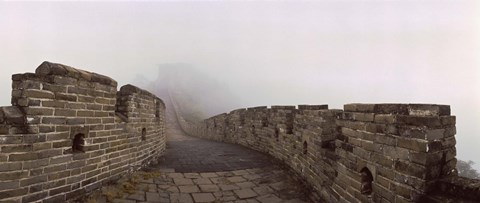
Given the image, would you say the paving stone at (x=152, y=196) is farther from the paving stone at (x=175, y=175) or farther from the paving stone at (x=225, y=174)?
the paving stone at (x=225, y=174)

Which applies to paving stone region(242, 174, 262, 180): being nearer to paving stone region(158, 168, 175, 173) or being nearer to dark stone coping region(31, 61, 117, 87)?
paving stone region(158, 168, 175, 173)

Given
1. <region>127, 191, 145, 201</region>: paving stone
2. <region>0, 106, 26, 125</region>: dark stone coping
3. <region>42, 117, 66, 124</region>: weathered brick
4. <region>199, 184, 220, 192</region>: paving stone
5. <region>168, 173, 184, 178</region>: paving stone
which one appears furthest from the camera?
<region>168, 173, 184, 178</region>: paving stone

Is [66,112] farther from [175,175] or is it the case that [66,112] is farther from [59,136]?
[175,175]

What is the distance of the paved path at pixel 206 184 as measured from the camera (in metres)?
3.98

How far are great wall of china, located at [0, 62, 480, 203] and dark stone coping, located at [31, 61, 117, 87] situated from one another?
11mm

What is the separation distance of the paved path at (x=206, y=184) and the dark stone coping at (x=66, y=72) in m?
1.68

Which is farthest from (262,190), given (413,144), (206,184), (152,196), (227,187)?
(413,144)

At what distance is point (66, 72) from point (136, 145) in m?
2.13

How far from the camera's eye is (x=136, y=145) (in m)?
5.14

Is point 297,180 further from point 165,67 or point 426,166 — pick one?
point 165,67

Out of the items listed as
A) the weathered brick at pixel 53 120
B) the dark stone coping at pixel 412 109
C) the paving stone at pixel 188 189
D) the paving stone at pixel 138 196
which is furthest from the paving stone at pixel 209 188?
the dark stone coping at pixel 412 109

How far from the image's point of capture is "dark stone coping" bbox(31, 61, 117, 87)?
10.6 feet

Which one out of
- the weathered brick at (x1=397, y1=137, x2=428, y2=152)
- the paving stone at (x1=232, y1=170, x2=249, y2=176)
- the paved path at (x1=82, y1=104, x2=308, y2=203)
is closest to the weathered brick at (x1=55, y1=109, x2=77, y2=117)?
the paved path at (x1=82, y1=104, x2=308, y2=203)

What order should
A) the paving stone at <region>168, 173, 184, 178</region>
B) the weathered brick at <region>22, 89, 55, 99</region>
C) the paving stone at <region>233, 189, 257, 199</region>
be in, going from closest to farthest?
the weathered brick at <region>22, 89, 55, 99</region> < the paving stone at <region>233, 189, 257, 199</region> < the paving stone at <region>168, 173, 184, 178</region>
